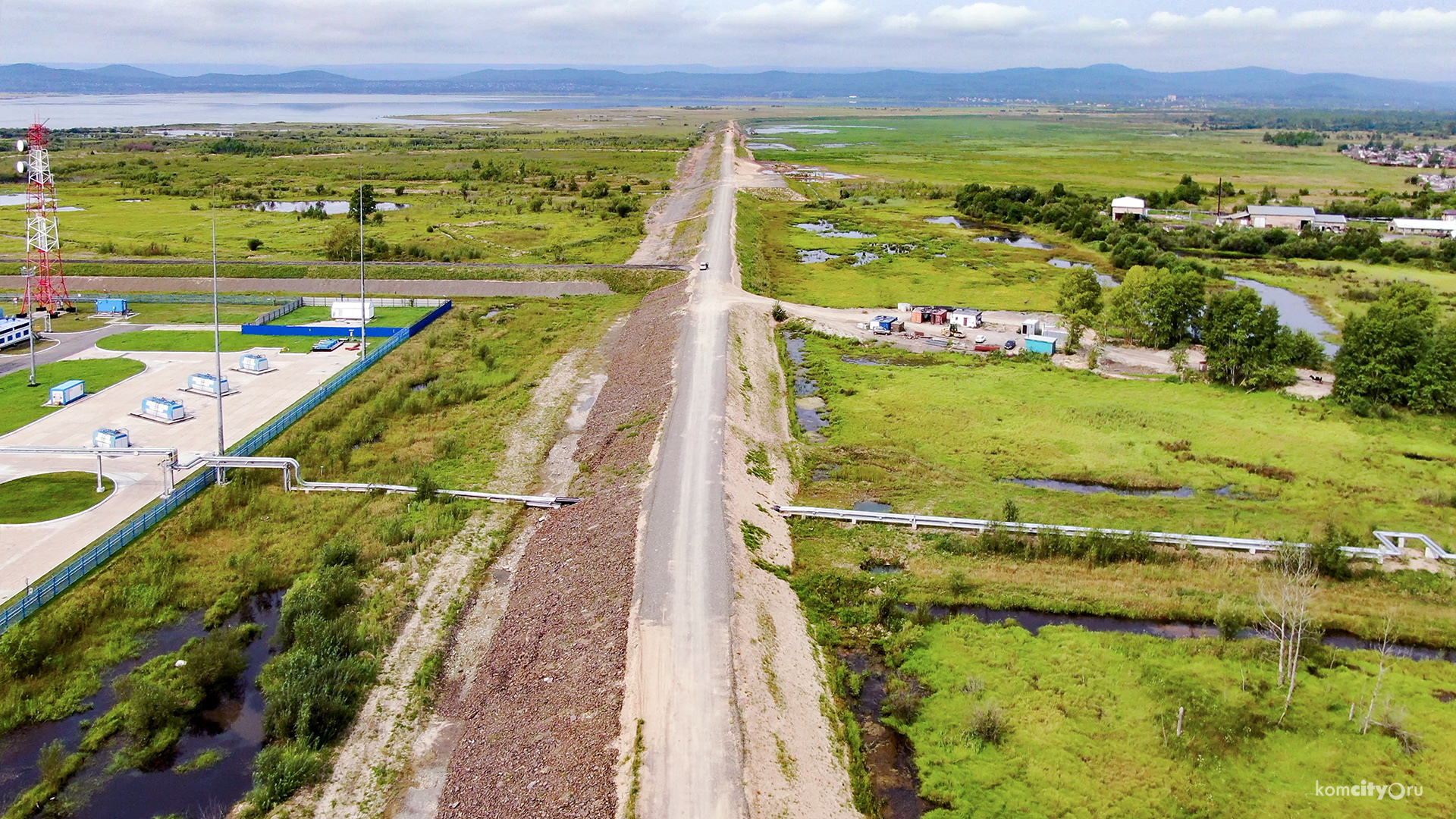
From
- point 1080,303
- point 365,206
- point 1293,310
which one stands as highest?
point 365,206

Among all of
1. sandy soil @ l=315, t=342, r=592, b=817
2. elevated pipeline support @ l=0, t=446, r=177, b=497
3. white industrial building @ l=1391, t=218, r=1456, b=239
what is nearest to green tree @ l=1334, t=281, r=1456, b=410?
sandy soil @ l=315, t=342, r=592, b=817

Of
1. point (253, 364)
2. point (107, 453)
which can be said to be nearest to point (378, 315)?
point (253, 364)

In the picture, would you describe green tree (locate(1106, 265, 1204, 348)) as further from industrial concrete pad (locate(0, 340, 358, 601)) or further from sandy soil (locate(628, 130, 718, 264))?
industrial concrete pad (locate(0, 340, 358, 601))

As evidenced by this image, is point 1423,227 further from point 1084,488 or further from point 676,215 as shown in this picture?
point 1084,488

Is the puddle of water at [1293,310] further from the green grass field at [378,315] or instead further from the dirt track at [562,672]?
the green grass field at [378,315]

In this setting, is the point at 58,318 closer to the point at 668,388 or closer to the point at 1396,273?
the point at 668,388

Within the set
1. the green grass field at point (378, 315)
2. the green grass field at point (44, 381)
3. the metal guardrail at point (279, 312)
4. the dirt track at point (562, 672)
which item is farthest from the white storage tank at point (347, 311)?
the dirt track at point (562, 672)

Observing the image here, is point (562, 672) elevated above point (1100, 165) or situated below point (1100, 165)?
below
